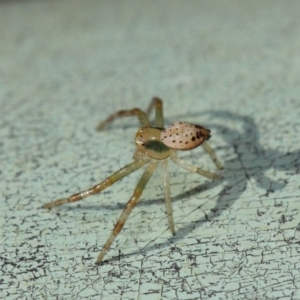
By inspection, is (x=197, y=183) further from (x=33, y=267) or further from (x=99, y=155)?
(x=33, y=267)

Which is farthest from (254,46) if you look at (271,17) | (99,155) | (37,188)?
(37,188)

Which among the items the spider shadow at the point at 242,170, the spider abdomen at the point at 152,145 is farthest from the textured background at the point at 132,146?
the spider abdomen at the point at 152,145

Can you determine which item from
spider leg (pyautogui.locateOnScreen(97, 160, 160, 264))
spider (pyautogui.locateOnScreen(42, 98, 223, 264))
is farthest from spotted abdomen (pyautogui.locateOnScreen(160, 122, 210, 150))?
spider leg (pyautogui.locateOnScreen(97, 160, 160, 264))

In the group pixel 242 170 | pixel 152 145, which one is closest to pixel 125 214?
pixel 152 145

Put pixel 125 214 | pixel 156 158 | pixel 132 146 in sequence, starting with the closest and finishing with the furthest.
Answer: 1. pixel 125 214
2. pixel 156 158
3. pixel 132 146

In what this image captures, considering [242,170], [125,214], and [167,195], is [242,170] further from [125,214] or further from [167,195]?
[125,214]

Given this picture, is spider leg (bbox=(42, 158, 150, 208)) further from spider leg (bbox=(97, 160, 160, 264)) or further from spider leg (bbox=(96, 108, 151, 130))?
spider leg (bbox=(96, 108, 151, 130))
